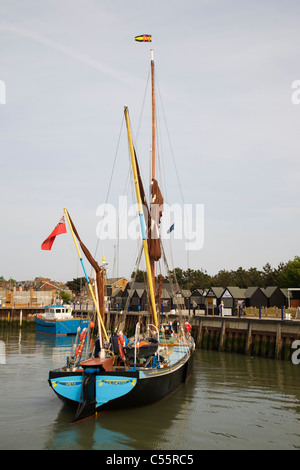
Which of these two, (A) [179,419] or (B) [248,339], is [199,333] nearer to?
(B) [248,339]

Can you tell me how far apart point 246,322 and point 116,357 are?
2376cm

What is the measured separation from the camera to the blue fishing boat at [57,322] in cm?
6806

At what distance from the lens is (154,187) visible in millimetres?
31484

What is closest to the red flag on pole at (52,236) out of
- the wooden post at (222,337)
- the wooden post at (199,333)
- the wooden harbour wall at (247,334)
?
the wooden harbour wall at (247,334)

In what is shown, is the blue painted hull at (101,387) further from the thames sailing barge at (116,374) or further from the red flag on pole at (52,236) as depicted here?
the red flag on pole at (52,236)

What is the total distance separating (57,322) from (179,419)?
5106 centimetres

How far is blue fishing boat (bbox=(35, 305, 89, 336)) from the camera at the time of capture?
68.1m

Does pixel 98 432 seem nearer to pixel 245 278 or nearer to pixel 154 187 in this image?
pixel 154 187

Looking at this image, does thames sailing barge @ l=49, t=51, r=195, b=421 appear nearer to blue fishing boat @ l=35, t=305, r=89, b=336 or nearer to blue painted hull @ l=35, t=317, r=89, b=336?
blue fishing boat @ l=35, t=305, r=89, b=336

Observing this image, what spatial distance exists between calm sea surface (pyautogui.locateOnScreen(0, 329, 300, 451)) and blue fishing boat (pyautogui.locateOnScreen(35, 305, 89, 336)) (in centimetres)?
3797

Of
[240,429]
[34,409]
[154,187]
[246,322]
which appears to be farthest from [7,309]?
[240,429]

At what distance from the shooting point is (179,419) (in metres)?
19.4

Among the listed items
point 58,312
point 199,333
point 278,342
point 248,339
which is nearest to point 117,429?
point 278,342

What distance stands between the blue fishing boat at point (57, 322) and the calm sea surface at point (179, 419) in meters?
38.0
